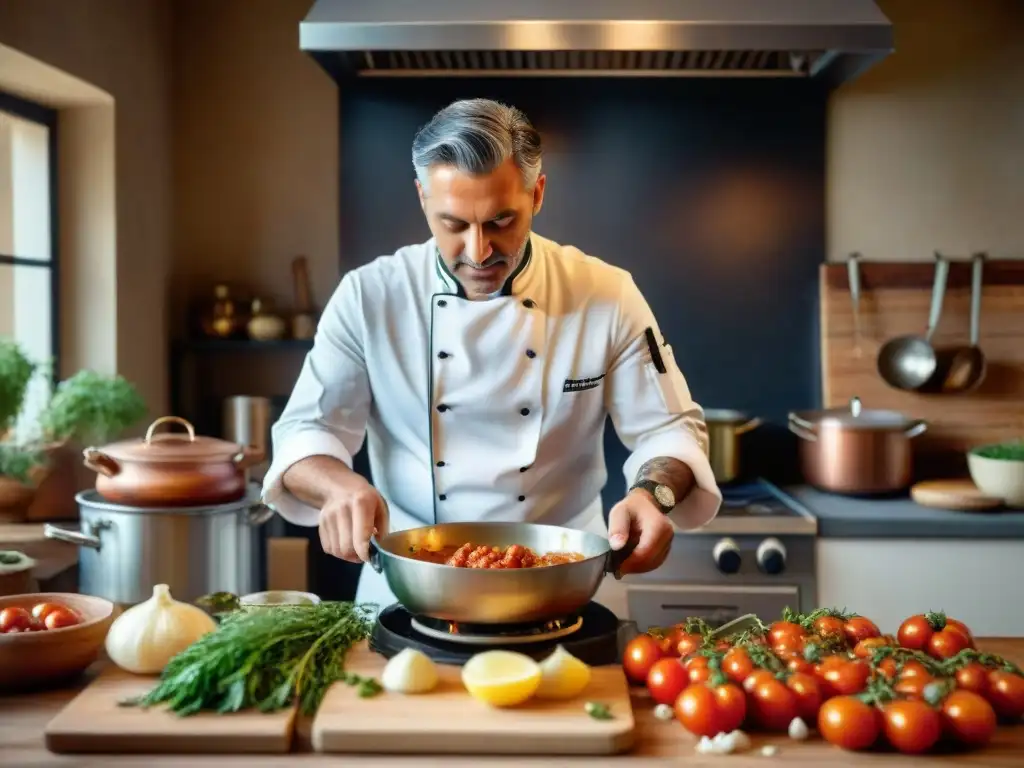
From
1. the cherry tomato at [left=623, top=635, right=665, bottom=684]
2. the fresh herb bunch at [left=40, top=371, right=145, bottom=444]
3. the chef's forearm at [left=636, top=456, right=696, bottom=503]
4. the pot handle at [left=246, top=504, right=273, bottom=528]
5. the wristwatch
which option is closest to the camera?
the cherry tomato at [left=623, top=635, right=665, bottom=684]

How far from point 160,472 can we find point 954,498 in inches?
78.0

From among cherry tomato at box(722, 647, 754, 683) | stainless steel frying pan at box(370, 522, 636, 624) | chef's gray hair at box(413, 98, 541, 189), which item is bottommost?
cherry tomato at box(722, 647, 754, 683)

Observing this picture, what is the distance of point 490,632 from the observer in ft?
4.64

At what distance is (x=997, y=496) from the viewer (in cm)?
281

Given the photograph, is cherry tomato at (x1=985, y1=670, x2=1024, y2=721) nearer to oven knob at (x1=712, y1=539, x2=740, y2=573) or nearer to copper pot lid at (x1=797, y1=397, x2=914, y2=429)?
oven knob at (x1=712, y1=539, x2=740, y2=573)

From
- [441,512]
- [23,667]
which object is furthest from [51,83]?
[23,667]

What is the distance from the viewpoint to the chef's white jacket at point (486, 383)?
2035 mm

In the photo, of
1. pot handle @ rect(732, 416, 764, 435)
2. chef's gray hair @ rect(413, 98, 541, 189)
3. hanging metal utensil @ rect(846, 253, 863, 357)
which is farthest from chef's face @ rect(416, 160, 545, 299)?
hanging metal utensil @ rect(846, 253, 863, 357)

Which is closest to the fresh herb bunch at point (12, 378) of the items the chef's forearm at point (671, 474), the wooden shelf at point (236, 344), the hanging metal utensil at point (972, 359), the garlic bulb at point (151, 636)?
the wooden shelf at point (236, 344)

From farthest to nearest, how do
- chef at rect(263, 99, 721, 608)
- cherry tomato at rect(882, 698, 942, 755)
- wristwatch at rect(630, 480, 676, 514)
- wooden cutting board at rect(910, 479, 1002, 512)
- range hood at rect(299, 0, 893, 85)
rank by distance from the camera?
1. wooden cutting board at rect(910, 479, 1002, 512)
2. range hood at rect(299, 0, 893, 85)
3. chef at rect(263, 99, 721, 608)
4. wristwatch at rect(630, 480, 676, 514)
5. cherry tomato at rect(882, 698, 942, 755)

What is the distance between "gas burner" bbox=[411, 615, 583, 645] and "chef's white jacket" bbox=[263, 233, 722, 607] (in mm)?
589

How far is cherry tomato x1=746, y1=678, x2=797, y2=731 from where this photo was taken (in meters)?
1.22

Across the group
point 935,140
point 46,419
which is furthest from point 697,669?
point 935,140

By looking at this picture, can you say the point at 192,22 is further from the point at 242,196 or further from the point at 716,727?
the point at 716,727
